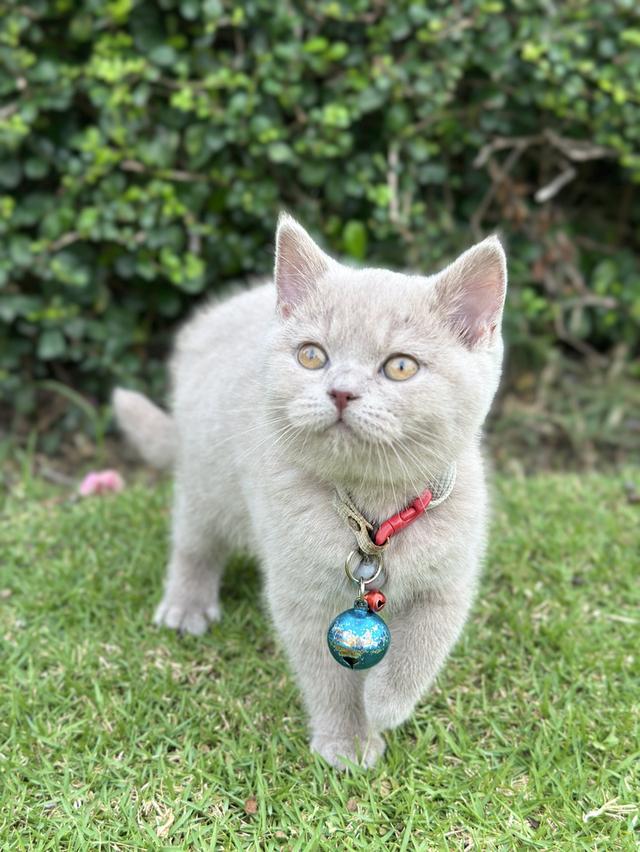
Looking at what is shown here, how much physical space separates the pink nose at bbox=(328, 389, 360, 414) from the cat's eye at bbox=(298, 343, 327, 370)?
13cm

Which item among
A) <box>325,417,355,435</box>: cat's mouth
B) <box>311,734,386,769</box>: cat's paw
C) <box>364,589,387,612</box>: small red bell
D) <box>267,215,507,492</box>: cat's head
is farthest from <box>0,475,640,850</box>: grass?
<box>325,417,355,435</box>: cat's mouth

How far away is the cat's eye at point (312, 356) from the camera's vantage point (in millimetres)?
1625

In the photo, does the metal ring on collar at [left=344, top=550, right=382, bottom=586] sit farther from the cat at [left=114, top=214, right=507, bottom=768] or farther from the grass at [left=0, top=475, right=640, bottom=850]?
the grass at [left=0, top=475, right=640, bottom=850]

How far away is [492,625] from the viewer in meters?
2.32

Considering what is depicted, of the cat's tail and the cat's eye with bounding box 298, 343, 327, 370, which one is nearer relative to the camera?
the cat's eye with bounding box 298, 343, 327, 370

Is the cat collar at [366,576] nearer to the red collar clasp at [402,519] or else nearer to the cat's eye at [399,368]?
the red collar clasp at [402,519]

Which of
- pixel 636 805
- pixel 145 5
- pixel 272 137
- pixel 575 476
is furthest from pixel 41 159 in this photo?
pixel 636 805

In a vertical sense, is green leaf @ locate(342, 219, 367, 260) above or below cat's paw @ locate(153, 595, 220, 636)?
above

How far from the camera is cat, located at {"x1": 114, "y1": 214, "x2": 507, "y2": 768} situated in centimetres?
156

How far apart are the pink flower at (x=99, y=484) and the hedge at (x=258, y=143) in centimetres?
51

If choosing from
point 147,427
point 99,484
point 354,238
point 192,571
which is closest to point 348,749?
point 192,571

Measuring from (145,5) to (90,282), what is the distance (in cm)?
102

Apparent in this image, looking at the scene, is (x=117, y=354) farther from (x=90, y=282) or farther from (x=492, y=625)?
(x=492, y=625)

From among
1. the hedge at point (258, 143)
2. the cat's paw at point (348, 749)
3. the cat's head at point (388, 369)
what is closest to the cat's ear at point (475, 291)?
the cat's head at point (388, 369)
